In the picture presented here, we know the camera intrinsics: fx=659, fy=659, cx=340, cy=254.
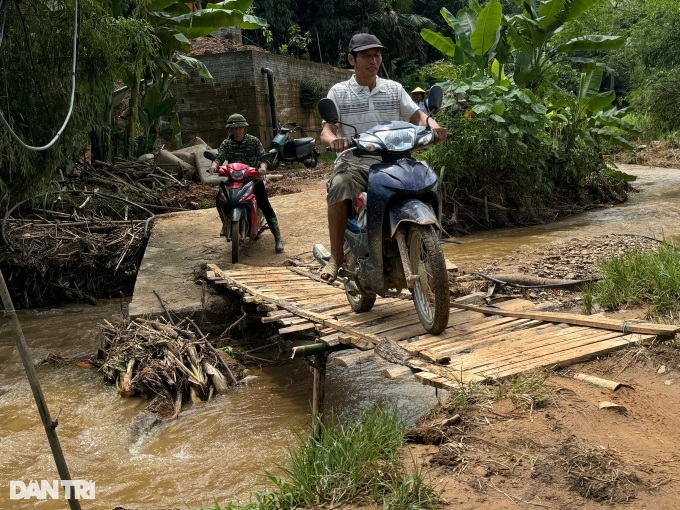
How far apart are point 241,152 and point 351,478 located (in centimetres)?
550

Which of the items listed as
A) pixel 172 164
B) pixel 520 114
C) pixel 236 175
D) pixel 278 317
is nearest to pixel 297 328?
pixel 278 317

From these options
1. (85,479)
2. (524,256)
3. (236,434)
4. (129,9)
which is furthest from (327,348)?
(129,9)

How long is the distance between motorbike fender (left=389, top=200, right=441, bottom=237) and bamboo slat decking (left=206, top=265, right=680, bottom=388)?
67 centimetres

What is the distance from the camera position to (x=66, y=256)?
8039 millimetres

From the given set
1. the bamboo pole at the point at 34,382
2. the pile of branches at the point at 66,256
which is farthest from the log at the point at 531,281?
the pile of branches at the point at 66,256

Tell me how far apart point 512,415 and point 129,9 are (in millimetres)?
10395

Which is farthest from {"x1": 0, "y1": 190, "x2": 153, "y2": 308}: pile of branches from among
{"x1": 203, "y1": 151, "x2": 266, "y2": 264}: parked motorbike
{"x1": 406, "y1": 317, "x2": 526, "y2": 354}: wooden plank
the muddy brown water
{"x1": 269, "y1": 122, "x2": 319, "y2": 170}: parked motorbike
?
{"x1": 406, "y1": 317, "x2": 526, "y2": 354}: wooden plank

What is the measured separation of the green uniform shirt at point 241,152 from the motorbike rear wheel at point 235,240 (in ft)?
2.66

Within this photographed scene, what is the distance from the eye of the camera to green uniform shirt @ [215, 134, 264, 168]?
7.48 m

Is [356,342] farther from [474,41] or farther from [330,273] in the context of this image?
[474,41]

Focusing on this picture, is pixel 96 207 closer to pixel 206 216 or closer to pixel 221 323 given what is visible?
pixel 206 216

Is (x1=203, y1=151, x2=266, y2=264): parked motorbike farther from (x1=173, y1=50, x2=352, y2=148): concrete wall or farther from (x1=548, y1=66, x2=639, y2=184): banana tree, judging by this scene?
(x1=173, y1=50, x2=352, y2=148): concrete wall

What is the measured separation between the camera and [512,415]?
2945 millimetres

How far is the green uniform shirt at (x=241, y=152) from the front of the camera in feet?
24.6
